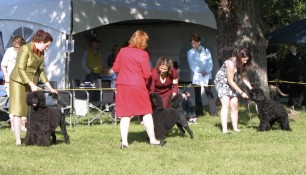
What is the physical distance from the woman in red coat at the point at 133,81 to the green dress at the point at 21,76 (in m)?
1.02

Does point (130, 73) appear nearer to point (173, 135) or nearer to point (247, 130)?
point (173, 135)

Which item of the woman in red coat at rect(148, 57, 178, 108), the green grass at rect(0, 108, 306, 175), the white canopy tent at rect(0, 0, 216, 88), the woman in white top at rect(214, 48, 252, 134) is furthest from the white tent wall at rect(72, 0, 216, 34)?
the woman in white top at rect(214, 48, 252, 134)

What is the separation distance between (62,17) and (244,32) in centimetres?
390

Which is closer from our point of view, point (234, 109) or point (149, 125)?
point (149, 125)

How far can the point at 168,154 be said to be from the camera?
24.1 ft

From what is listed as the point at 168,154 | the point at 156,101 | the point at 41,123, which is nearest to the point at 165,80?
the point at 156,101

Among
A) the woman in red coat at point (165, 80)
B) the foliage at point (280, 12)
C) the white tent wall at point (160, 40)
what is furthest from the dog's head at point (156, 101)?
the foliage at point (280, 12)

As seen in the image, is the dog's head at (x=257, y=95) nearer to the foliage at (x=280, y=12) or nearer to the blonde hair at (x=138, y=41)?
the blonde hair at (x=138, y=41)

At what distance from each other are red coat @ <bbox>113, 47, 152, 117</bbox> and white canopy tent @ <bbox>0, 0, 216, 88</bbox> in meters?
4.68

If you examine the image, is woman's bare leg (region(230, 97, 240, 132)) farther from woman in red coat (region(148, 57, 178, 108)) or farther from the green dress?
the green dress

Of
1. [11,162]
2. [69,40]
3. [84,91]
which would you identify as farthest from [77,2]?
[11,162]

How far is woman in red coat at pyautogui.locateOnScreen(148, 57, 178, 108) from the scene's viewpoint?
8.77m

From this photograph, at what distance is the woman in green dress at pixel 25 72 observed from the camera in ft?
25.3

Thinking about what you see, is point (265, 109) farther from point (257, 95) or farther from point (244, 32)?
point (244, 32)
